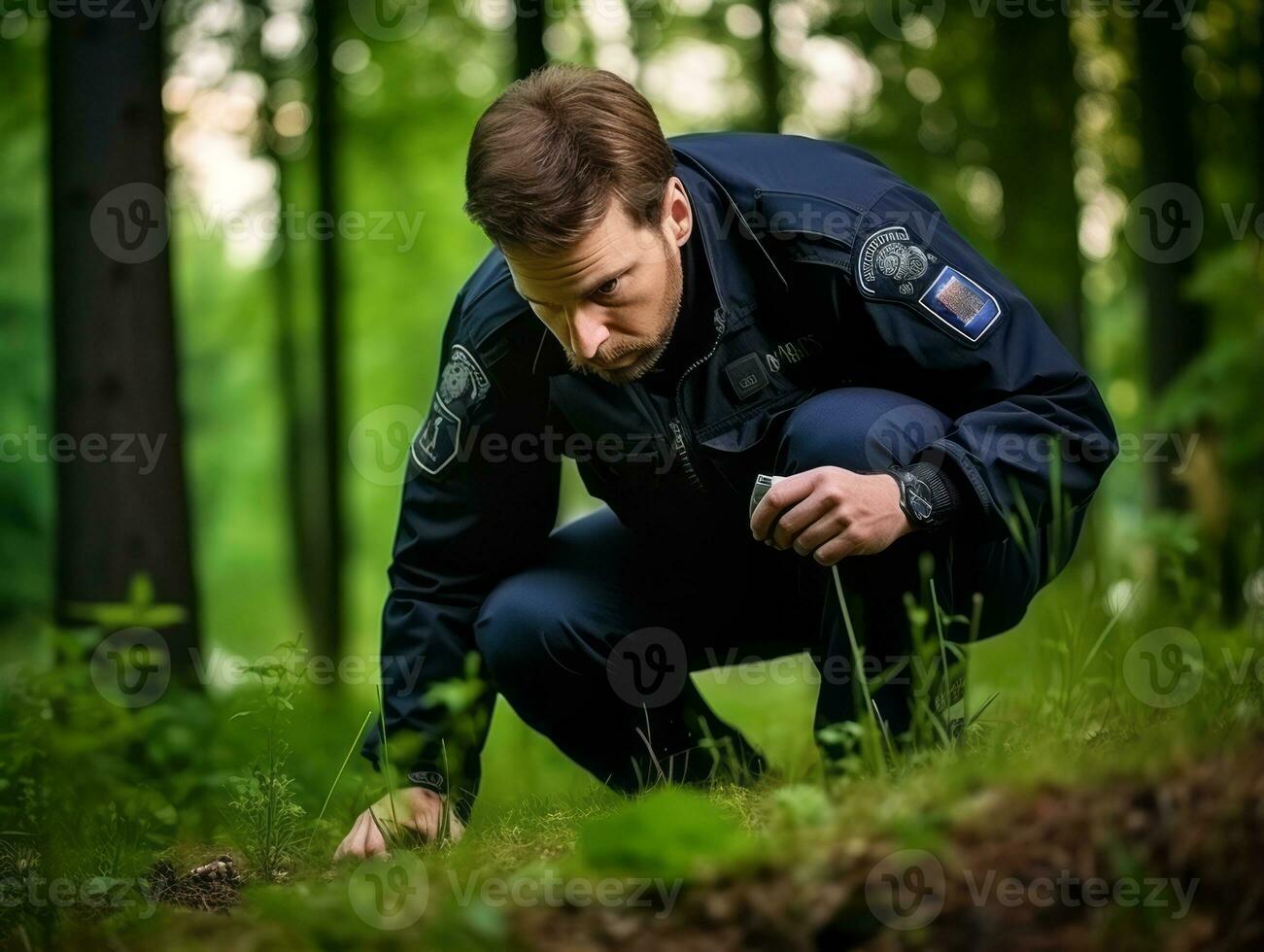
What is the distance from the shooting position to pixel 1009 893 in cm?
152

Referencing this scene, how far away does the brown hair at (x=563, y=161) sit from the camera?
98.7 inches

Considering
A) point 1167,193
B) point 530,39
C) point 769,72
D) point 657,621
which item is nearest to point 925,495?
point 657,621

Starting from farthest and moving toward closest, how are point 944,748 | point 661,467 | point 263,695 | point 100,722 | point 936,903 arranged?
point 100,722 < point 661,467 < point 263,695 < point 944,748 < point 936,903

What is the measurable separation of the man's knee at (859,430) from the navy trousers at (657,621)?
11 mm

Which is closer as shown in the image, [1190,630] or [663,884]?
[663,884]

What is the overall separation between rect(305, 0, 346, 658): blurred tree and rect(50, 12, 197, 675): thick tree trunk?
346 cm

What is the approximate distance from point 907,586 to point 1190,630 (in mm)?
1469

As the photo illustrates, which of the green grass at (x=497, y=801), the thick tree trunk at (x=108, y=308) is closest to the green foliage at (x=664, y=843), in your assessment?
Answer: the green grass at (x=497, y=801)

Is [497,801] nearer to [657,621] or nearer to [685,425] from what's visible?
[657,621]

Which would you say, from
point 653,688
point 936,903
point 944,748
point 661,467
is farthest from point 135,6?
point 936,903

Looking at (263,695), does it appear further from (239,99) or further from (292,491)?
(292,491)

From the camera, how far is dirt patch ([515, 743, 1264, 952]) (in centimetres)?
149

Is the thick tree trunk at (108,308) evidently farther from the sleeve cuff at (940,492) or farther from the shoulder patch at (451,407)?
the sleeve cuff at (940,492)

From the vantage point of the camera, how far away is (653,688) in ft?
9.54
